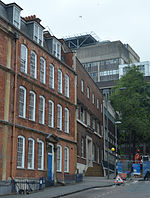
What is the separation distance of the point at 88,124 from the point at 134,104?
10.5m

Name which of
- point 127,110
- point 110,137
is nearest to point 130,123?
point 127,110

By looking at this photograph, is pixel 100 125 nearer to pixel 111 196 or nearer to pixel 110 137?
pixel 110 137

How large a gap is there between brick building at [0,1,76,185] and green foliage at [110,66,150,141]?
18047mm

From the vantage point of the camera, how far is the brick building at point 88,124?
3866 cm

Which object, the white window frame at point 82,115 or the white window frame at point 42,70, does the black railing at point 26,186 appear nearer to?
the white window frame at point 42,70

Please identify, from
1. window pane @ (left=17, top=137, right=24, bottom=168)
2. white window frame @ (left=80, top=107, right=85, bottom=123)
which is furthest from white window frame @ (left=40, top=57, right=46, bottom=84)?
white window frame @ (left=80, top=107, right=85, bottom=123)

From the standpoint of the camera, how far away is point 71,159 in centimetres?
3291

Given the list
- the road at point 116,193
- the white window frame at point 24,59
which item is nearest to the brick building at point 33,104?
the white window frame at point 24,59

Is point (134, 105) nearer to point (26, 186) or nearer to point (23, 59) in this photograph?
point (23, 59)

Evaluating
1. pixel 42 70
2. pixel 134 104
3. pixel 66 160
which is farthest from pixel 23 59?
pixel 134 104

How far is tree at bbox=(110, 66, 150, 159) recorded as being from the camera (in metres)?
50.4

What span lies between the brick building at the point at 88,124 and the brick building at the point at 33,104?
4378mm

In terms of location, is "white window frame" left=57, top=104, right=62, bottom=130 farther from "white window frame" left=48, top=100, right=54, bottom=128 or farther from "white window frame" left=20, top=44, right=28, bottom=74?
"white window frame" left=20, top=44, right=28, bottom=74

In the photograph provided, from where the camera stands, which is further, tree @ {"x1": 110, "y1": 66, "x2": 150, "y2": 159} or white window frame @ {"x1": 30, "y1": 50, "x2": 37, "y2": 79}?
tree @ {"x1": 110, "y1": 66, "x2": 150, "y2": 159}
